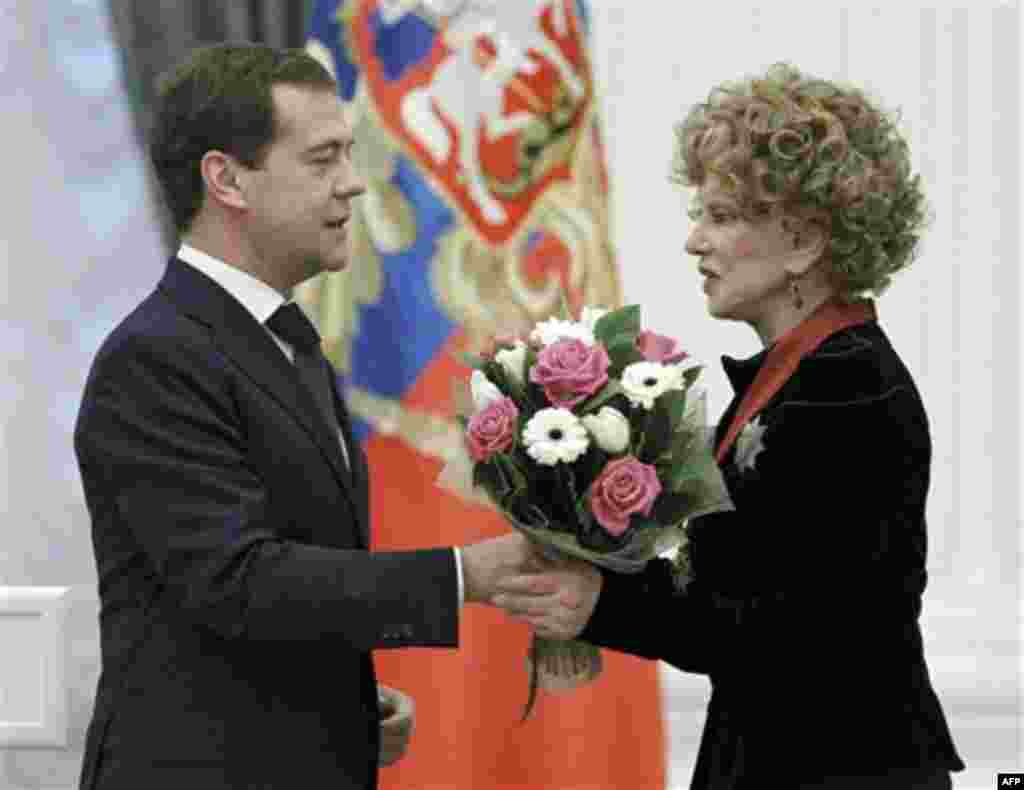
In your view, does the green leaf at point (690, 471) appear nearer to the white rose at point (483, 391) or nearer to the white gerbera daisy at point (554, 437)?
the white gerbera daisy at point (554, 437)

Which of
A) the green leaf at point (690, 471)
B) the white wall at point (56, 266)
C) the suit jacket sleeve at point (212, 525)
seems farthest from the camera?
the white wall at point (56, 266)

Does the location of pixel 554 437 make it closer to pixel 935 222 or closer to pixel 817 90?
pixel 817 90

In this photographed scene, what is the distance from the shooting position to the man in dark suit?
2410 mm

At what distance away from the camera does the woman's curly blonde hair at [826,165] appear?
262 cm

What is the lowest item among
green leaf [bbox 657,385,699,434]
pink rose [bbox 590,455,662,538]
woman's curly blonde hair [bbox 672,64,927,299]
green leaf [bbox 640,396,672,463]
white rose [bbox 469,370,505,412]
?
pink rose [bbox 590,455,662,538]

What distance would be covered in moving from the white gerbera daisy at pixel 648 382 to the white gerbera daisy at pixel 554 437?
0.08 metres

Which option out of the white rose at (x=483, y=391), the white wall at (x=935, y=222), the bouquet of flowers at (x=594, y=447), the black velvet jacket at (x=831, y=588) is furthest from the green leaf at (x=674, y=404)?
the white wall at (x=935, y=222)

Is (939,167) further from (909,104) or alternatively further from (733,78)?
(733,78)

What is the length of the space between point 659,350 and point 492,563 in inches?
13.8

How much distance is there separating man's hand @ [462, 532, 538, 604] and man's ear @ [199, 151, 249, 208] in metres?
0.54

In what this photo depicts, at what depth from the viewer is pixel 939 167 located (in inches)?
182

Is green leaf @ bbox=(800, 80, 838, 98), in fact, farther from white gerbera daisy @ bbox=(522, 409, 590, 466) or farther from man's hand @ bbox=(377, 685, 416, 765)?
man's hand @ bbox=(377, 685, 416, 765)

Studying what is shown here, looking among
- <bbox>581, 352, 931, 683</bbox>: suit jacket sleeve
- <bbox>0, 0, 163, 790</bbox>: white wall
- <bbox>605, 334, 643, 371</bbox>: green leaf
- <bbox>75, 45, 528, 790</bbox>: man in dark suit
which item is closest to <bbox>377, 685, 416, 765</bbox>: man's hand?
<bbox>75, 45, 528, 790</bbox>: man in dark suit

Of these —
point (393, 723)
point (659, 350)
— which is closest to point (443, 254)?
point (393, 723)
